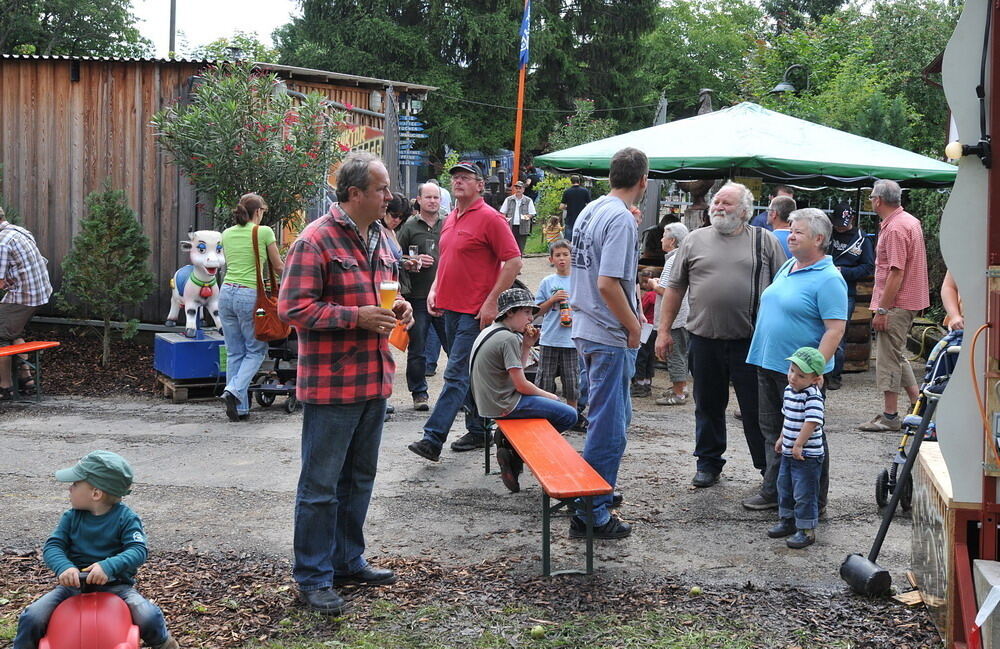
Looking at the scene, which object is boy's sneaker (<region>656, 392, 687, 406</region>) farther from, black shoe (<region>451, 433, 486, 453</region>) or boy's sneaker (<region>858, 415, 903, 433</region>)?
black shoe (<region>451, 433, 486, 453</region>)

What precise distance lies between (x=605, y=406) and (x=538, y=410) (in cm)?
105

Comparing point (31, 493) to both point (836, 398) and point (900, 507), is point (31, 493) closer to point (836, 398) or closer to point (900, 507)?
point (900, 507)

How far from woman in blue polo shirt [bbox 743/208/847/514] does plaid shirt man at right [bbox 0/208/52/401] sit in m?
6.89

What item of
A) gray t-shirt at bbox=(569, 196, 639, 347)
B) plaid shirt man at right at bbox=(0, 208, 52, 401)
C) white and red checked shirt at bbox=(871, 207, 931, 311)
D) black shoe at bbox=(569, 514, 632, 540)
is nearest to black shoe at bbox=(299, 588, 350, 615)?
black shoe at bbox=(569, 514, 632, 540)

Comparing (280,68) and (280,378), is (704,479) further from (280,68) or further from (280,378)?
(280,68)

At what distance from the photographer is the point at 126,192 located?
38.1ft

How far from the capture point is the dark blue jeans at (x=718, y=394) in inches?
253

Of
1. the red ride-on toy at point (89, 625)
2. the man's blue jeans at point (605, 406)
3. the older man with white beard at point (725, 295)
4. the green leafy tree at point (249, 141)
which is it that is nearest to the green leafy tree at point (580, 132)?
the green leafy tree at point (249, 141)

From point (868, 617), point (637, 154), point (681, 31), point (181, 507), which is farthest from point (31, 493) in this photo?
point (681, 31)

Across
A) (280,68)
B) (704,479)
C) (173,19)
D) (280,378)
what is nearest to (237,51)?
(280,68)

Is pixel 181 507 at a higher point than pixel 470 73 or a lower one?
lower

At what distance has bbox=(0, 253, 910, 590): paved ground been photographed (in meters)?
5.46

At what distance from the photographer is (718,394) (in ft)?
21.8

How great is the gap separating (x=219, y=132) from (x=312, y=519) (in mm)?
6556
